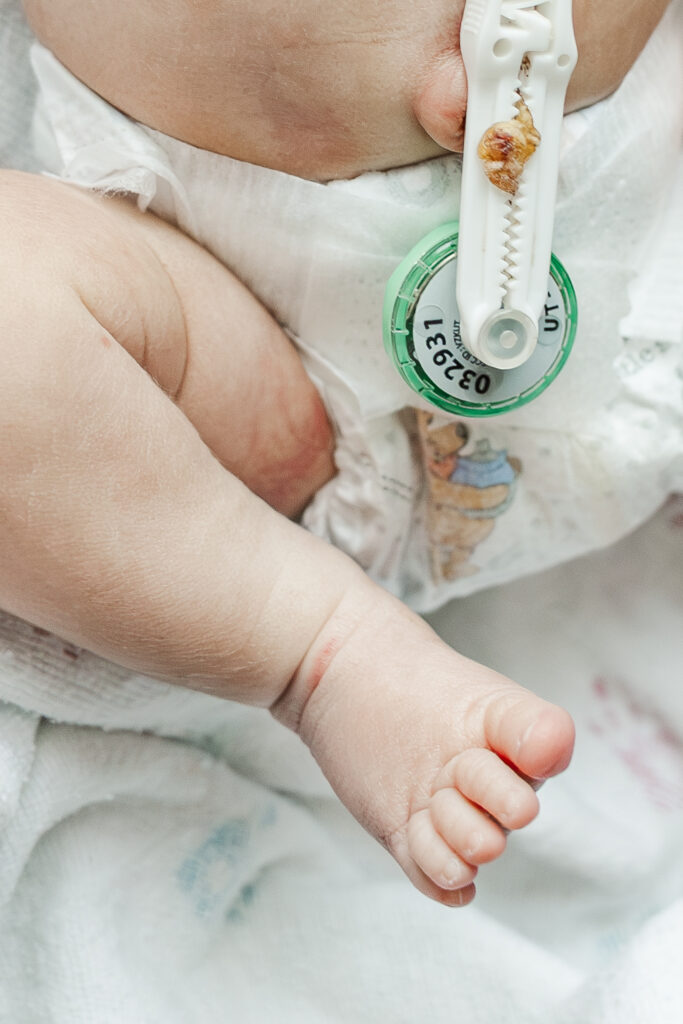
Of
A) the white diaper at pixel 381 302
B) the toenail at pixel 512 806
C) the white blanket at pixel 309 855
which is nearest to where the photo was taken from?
the toenail at pixel 512 806

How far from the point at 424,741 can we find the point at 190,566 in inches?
6.6

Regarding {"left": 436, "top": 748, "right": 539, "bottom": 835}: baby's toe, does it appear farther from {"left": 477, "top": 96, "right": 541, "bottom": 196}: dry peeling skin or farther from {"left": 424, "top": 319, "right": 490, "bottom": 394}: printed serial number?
{"left": 477, "top": 96, "right": 541, "bottom": 196}: dry peeling skin

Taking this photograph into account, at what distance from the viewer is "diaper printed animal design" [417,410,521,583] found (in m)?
0.69

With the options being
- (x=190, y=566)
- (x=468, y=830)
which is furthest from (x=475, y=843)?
(x=190, y=566)

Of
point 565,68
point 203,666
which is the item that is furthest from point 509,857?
Answer: point 565,68

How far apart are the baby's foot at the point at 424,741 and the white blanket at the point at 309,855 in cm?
20

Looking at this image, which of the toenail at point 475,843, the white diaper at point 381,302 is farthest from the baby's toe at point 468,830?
the white diaper at point 381,302

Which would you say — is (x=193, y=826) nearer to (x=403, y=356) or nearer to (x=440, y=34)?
(x=403, y=356)

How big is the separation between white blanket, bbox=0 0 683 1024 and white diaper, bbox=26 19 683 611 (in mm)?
50

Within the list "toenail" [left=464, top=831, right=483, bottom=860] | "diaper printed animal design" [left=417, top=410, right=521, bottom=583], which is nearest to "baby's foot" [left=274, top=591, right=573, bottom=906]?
"toenail" [left=464, top=831, right=483, bottom=860]

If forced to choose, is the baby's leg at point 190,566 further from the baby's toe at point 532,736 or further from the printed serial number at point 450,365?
the printed serial number at point 450,365

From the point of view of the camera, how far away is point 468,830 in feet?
1.71

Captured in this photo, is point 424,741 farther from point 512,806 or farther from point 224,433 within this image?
point 224,433

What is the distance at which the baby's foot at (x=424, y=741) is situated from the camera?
1.71 feet
